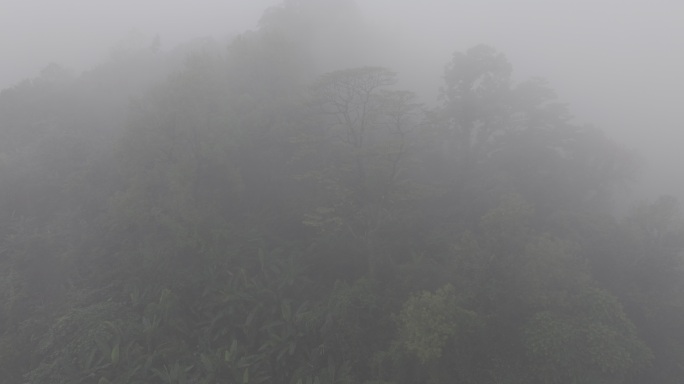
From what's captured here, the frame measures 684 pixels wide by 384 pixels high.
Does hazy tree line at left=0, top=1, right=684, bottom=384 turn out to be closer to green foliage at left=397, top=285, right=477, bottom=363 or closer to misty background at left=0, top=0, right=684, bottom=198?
green foliage at left=397, top=285, right=477, bottom=363

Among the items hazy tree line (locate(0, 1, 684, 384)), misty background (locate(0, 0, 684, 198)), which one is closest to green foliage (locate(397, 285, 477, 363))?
hazy tree line (locate(0, 1, 684, 384))

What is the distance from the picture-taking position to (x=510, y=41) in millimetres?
58719

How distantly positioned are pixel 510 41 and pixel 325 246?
54.2m

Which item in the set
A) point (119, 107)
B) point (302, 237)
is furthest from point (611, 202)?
point (119, 107)

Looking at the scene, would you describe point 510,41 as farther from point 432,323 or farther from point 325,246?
point 432,323

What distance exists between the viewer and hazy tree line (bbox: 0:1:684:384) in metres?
13.6

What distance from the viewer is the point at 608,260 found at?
17.7m

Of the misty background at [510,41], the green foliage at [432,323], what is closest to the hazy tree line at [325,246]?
the green foliage at [432,323]

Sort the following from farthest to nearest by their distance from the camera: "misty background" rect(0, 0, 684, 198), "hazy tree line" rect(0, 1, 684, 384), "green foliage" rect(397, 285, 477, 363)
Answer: "misty background" rect(0, 0, 684, 198)
"hazy tree line" rect(0, 1, 684, 384)
"green foliage" rect(397, 285, 477, 363)

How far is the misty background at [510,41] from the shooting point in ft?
137

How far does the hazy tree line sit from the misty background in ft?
57.2

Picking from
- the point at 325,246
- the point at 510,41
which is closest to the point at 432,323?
the point at 325,246

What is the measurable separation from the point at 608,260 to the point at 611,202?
29.8 ft

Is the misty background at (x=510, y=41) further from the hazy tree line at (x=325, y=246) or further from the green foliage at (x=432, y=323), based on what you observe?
the green foliage at (x=432, y=323)
